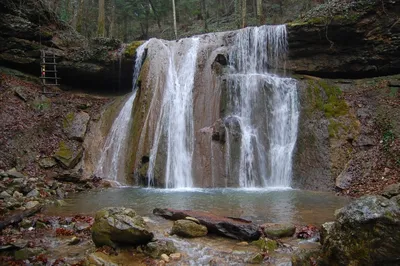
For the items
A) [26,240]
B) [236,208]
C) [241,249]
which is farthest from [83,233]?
[236,208]

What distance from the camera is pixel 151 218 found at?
7660mm

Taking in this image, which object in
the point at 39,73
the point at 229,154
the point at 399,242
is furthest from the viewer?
the point at 39,73

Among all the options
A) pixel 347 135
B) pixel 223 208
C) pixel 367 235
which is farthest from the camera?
pixel 347 135

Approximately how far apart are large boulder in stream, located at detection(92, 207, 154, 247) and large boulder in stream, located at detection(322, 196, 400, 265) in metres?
2.86

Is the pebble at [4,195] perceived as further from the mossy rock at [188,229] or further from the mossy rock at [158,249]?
the mossy rock at [158,249]

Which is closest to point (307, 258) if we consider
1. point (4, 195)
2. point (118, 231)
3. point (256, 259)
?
point (256, 259)

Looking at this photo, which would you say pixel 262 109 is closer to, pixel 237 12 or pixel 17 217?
pixel 17 217

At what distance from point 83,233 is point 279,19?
94.3ft

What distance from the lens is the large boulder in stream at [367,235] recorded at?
3.65 metres

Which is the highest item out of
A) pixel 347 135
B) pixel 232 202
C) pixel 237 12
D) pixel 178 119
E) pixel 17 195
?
pixel 237 12

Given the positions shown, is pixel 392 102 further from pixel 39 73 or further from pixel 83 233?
pixel 39 73

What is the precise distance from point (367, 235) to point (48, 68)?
735 inches

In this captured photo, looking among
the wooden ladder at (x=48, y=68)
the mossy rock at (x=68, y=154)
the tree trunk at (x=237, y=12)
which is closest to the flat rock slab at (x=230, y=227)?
the mossy rock at (x=68, y=154)

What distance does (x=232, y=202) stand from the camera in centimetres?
975
